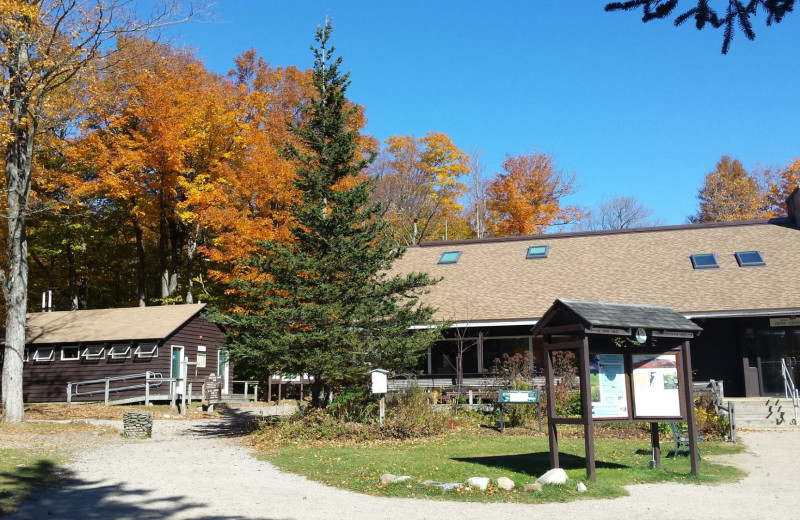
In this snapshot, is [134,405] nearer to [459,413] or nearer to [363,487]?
[459,413]

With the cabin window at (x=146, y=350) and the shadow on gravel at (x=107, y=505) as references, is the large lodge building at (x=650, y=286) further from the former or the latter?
the shadow on gravel at (x=107, y=505)

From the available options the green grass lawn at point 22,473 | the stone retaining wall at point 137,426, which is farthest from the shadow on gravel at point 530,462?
the stone retaining wall at point 137,426

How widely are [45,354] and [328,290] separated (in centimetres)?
1853

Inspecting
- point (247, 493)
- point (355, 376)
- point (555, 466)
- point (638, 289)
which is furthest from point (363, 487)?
point (638, 289)

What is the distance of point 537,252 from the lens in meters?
Result: 29.3

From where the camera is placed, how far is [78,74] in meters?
21.3

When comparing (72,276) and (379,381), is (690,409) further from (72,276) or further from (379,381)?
(72,276)

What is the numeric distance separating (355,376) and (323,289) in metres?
2.22

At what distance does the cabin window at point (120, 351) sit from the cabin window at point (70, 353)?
166 centimetres

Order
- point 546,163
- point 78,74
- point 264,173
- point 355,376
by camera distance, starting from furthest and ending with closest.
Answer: point 546,163
point 264,173
point 78,74
point 355,376

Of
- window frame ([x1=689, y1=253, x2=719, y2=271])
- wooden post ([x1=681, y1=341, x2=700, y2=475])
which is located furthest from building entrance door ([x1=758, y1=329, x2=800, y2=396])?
wooden post ([x1=681, y1=341, x2=700, y2=475])

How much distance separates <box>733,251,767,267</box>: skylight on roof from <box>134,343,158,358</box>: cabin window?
73.3 ft

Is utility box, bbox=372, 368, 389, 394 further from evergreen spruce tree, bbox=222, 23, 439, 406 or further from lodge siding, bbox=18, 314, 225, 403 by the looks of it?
lodge siding, bbox=18, 314, 225, 403

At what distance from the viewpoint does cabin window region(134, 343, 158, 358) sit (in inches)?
1115
